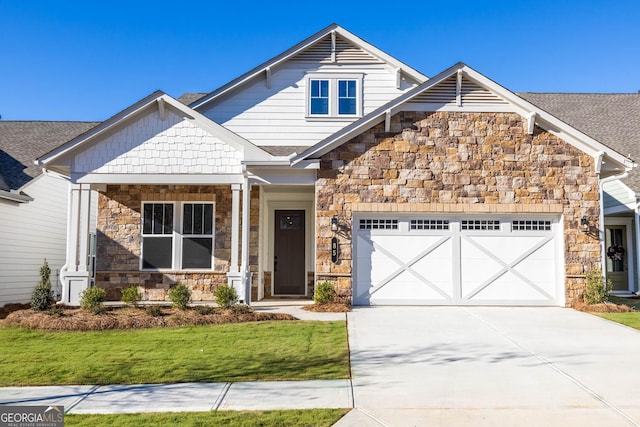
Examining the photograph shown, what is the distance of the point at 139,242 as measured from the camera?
46.5ft

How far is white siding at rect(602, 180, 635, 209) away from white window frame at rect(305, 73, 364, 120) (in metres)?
8.75

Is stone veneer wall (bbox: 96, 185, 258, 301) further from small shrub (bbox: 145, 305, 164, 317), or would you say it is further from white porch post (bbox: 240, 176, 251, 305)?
small shrub (bbox: 145, 305, 164, 317)

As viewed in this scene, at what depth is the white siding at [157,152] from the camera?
1253 cm

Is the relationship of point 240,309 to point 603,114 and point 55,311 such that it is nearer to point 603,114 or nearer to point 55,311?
point 55,311

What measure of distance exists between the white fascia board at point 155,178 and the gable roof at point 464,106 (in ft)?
5.44

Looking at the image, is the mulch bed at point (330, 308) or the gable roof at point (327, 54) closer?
the mulch bed at point (330, 308)

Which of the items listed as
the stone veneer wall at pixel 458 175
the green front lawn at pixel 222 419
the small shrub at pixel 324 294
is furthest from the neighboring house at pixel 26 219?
the green front lawn at pixel 222 419

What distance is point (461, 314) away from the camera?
37.8 ft

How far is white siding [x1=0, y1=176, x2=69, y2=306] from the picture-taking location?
1378cm

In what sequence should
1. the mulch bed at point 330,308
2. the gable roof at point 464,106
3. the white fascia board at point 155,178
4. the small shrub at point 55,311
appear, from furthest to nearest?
the gable roof at point 464,106, the white fascia board at point 155,178, the mulch bed at point 330,308, the small shrub at point 55,311

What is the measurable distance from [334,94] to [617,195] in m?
9.77

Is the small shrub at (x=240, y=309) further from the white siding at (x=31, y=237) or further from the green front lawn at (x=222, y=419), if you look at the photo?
the white siding at (x=31, y=237)

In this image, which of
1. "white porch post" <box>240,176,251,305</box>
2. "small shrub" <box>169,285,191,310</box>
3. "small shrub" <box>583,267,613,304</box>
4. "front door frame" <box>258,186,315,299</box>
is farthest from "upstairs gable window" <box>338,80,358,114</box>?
"small shrub" <box>583,267,613,304</box>

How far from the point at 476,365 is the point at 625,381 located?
172 cm
